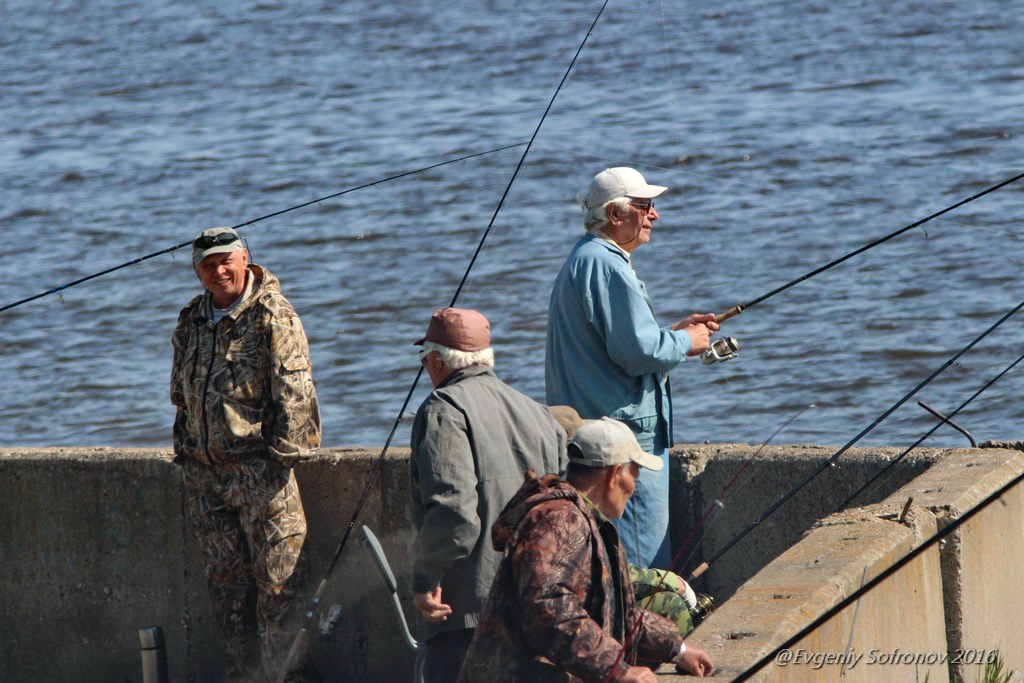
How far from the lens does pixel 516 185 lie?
1534 centimetres

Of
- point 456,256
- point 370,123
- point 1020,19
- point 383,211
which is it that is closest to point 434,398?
point 456,256

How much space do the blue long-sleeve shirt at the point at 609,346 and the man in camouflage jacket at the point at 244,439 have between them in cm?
83

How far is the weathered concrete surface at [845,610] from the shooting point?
11.8 ft

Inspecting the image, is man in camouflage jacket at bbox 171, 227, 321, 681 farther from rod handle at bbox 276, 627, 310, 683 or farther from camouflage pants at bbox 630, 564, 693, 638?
camouflage pants at bbox 630, 564, 693, 638

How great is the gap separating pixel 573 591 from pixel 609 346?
1.48m

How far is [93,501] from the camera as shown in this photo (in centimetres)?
575

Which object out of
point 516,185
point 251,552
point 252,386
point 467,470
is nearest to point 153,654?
point 251,552

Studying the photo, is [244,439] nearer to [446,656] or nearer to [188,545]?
[188,545]

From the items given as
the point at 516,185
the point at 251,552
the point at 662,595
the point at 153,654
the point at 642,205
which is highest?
the point at 642,205

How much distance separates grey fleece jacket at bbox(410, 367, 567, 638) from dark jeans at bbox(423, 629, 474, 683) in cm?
3

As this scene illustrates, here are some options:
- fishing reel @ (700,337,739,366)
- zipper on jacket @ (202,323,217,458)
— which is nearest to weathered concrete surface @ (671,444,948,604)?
fishing reel @ (700,337,739,366)

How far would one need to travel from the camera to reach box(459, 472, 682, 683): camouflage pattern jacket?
3.22 metres

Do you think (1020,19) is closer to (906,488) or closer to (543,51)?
(543,51)

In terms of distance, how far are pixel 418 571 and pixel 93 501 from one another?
2161 millimetres
